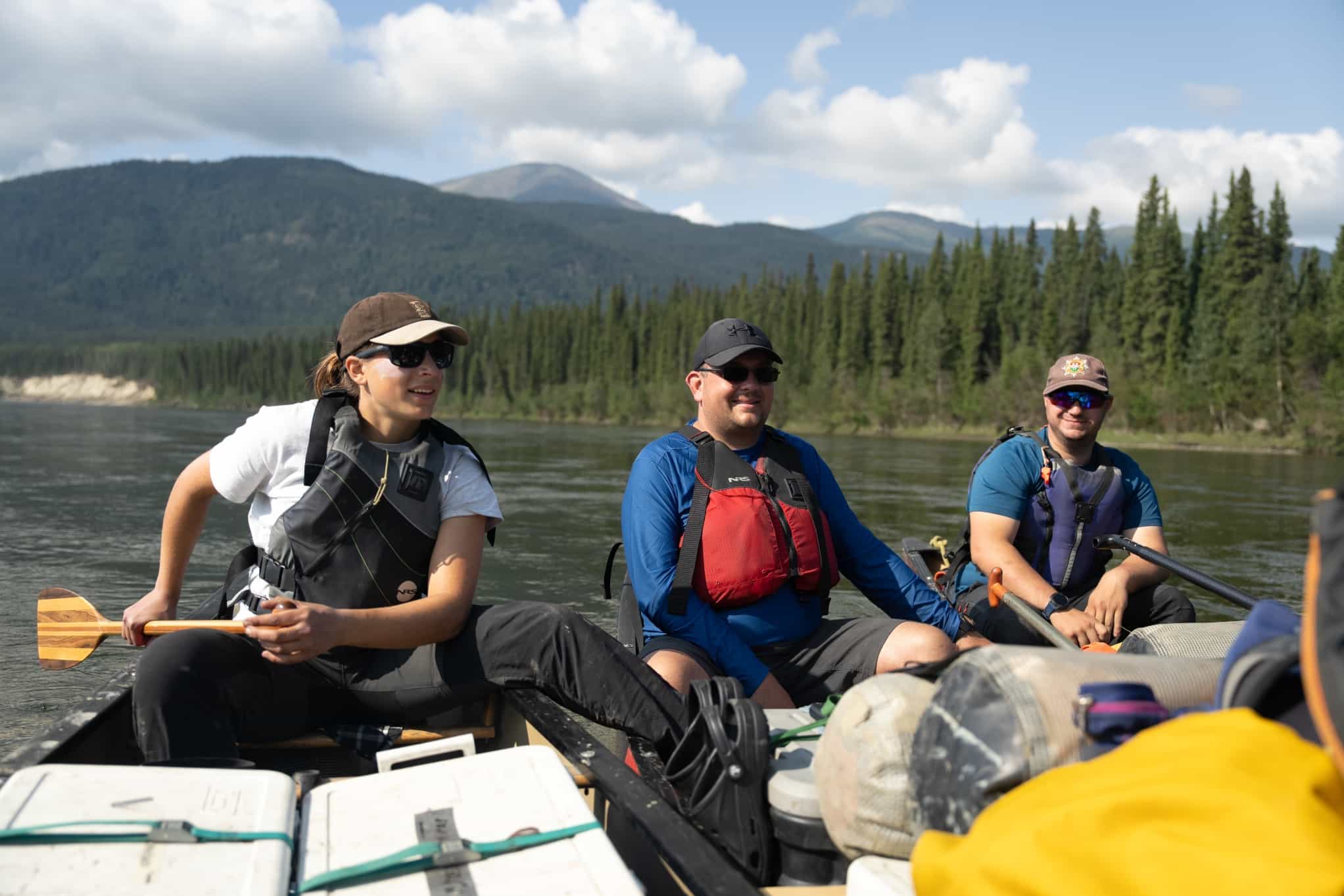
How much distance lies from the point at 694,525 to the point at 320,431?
1.23m

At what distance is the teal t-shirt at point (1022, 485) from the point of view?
4.72 m

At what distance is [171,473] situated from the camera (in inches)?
866

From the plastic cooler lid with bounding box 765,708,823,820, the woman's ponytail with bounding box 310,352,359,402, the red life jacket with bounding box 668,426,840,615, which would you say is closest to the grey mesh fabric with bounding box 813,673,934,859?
the plastic cooler lid with bounding box 765,708,823,820

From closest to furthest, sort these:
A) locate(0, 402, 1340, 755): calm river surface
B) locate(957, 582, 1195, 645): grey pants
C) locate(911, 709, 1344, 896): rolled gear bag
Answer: locate(911, 709, 1344, 896): rolled gear bag
locate(957, 582, 1195, 645): grey pants
locate(0, 402, 1340, 755): calm river surface

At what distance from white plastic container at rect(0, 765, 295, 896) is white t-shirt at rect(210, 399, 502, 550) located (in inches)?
41.8

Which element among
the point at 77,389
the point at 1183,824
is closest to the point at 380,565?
the point at 1183,824

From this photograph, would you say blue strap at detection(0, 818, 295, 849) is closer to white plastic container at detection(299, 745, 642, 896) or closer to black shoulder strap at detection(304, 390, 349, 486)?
white plastic container at detection(299, 745, 642, 896)

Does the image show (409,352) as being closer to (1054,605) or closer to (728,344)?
(728,344)

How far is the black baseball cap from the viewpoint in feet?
12.2

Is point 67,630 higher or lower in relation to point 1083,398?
lower

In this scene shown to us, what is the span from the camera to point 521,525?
14.6 m

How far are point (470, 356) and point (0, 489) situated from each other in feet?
308

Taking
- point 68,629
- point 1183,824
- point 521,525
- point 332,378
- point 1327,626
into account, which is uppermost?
point 332,378

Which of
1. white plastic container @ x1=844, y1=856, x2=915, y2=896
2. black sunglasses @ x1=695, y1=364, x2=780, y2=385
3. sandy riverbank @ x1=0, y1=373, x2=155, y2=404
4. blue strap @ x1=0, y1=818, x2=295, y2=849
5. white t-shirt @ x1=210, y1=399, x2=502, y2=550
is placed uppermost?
black sunglasses @ x1=695, y1=364, x2=780, y2=385
